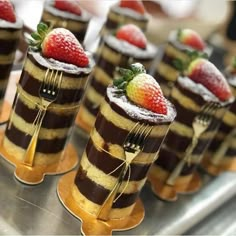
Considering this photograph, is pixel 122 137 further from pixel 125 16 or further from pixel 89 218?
pixel 125 16

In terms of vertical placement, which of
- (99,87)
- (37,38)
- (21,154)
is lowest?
(21,154)

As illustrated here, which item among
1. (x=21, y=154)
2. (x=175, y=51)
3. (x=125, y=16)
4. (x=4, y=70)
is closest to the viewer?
(x=21, y=154)

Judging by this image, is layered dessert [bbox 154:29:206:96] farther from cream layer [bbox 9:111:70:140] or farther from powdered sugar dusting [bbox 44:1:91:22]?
cream layer [bbox 9:111:70:140]

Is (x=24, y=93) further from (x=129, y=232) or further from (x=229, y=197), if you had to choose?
(x=229, y=197)

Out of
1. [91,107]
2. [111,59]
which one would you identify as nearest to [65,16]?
[111,59]

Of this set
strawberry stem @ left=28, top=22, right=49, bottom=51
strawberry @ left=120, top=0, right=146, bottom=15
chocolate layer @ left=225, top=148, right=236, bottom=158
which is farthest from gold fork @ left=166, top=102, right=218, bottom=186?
strawberry @ left=120, top=0, right=146, bottom=15
